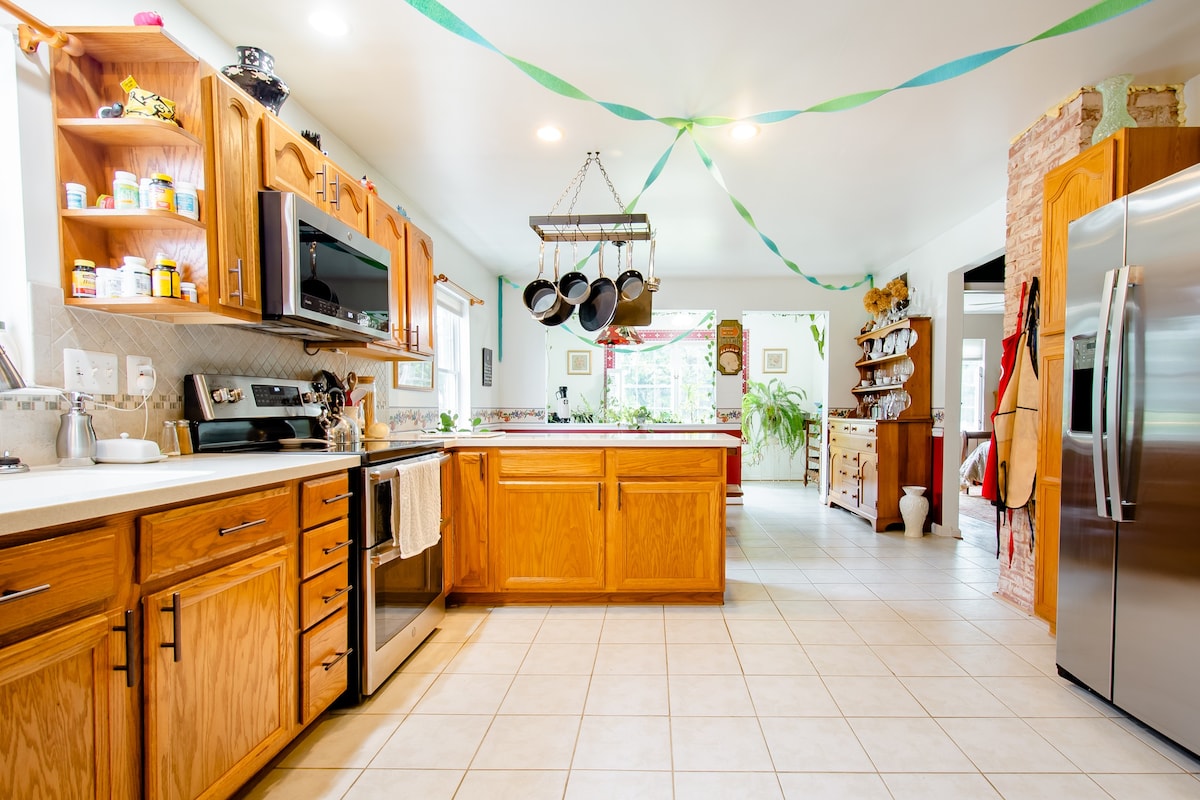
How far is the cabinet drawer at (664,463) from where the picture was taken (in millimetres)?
2617

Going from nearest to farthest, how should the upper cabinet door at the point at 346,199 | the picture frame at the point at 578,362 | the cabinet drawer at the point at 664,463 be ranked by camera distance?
the upper cabinet door at the point at 346,199, the cabinet drawer at the point at 664,463, the picture frame at the point at 578,362

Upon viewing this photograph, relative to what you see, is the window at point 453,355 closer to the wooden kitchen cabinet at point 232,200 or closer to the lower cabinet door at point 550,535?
the lower cabinet door at point 550,535

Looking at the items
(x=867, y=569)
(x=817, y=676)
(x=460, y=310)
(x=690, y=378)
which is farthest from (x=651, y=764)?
(x=690, y=378)

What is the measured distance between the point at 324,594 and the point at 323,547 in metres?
0.15

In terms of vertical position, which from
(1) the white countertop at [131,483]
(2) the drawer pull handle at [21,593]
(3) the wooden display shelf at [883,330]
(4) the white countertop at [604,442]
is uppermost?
(3) the wooden display shelf at [883,330]

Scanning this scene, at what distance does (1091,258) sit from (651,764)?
2.25m

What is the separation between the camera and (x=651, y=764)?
4.89ft

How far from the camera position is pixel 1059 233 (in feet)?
7.54

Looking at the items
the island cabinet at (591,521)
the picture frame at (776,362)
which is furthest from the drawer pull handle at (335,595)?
the picture frame at (776,362)

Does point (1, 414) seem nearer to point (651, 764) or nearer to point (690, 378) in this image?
point (651, 764)

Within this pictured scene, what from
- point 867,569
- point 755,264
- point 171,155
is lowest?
point 867,569

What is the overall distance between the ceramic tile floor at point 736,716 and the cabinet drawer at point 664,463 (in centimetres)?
70

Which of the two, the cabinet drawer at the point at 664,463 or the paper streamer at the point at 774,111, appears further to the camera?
the cabinet drawer at the point at 664,463

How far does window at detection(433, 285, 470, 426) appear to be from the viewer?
448cm
